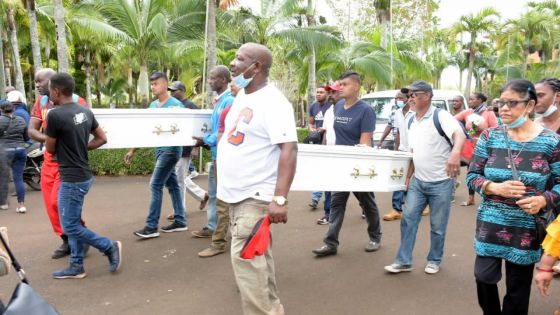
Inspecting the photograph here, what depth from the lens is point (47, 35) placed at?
72.1 feet

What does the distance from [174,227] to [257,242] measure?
11.4 ft

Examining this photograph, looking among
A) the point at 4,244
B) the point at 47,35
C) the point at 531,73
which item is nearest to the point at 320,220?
the point at 4,244

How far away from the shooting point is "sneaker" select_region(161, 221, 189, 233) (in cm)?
614

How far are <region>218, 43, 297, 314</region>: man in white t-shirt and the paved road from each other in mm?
975

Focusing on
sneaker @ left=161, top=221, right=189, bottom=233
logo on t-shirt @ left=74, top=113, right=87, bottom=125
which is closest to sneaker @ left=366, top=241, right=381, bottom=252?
sneaker @ left=161, top=221, right=189, bottom=233

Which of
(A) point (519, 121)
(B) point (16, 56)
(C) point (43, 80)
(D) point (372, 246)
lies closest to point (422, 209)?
(D) point (372, 246)

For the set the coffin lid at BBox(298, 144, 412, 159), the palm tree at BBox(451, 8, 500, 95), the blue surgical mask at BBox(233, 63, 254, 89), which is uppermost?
the palm tree at BBox(451, 8, 500, 95)

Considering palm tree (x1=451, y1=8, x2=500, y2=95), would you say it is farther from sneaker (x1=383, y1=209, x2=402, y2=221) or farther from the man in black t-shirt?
the man in black t-shirt

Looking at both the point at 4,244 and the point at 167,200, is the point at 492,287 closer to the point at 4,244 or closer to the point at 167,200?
the point at 4,244

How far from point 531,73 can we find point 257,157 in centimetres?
3289

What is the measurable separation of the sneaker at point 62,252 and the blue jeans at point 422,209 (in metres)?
3.44

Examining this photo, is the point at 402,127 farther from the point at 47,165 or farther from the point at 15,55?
the point at 15,55

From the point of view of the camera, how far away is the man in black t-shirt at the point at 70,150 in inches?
167

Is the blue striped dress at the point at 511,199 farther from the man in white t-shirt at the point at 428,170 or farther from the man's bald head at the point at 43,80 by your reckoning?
the man's bald head at the point at 43,80
